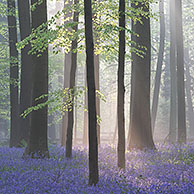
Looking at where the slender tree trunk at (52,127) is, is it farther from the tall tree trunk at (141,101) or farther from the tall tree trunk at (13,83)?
the tall tree trunk at (141,101)

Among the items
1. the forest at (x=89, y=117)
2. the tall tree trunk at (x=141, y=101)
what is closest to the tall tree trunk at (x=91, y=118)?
the forest at (x=89, y=117)

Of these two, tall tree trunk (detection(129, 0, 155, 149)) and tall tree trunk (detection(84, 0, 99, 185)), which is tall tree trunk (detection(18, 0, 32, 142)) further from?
tall tree trunk (detection(84, 0, 99, 185))

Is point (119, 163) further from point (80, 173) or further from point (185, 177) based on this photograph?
point (185, 177)

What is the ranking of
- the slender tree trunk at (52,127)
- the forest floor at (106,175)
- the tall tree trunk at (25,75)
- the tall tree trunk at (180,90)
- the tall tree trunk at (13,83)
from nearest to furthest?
the forest floor at (106,175), the tall tree trunk at (25,75), the tall tree trunk at (13,83), the tall tree trunk at (180,90), the slender tree trunk at (52,127)

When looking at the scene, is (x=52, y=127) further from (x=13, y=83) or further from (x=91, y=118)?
(x=91, y=118)

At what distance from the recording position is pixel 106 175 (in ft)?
27.2

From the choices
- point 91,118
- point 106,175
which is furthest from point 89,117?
point 106,175

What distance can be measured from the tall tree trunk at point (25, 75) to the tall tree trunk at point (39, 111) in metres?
3.91

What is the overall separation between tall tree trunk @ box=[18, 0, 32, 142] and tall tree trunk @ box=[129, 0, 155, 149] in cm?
527

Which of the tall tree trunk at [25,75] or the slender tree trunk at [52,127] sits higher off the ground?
the tall tree trunk at [25,75]

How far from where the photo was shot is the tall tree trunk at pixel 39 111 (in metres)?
12.1

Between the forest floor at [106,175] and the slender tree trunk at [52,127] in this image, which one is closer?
the forest floor at [106,175]

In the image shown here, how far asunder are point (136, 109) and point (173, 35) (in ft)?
46.2

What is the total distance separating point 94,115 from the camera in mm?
7832
